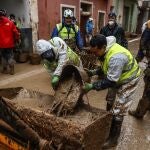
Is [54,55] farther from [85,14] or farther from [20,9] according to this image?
[85,14]

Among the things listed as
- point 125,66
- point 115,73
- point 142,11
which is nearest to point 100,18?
point 142,11

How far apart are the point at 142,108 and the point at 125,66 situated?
6.13 ft

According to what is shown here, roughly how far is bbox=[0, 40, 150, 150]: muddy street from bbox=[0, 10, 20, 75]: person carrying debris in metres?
0.42

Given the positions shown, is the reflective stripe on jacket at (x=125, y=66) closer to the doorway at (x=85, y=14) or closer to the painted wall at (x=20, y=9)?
the painted wall at (x=20, y=9)

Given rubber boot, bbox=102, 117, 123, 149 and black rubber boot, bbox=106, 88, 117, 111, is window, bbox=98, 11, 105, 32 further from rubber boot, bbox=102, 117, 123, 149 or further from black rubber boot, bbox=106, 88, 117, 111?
rubber boot, bbox=102, 117, 123, 149

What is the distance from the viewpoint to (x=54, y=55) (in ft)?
15.6

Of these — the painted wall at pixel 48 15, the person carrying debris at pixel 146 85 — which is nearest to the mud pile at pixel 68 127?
the person carrying debris at pixel 146 85

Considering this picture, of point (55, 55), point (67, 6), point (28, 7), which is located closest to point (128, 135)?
point (55, 55)

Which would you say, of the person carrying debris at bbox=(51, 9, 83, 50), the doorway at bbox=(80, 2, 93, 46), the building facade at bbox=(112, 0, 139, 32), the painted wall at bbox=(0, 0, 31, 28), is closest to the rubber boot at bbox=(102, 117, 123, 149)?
the person carrying debris at bbox=(51, 9, 83, 50)

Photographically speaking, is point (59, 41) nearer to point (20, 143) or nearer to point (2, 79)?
point (20, 143)

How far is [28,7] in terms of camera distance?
A: 11.7 meters

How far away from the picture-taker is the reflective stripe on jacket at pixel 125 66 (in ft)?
13.2

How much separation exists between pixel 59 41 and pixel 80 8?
1108 cm

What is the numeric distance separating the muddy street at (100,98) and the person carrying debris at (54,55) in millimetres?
644
